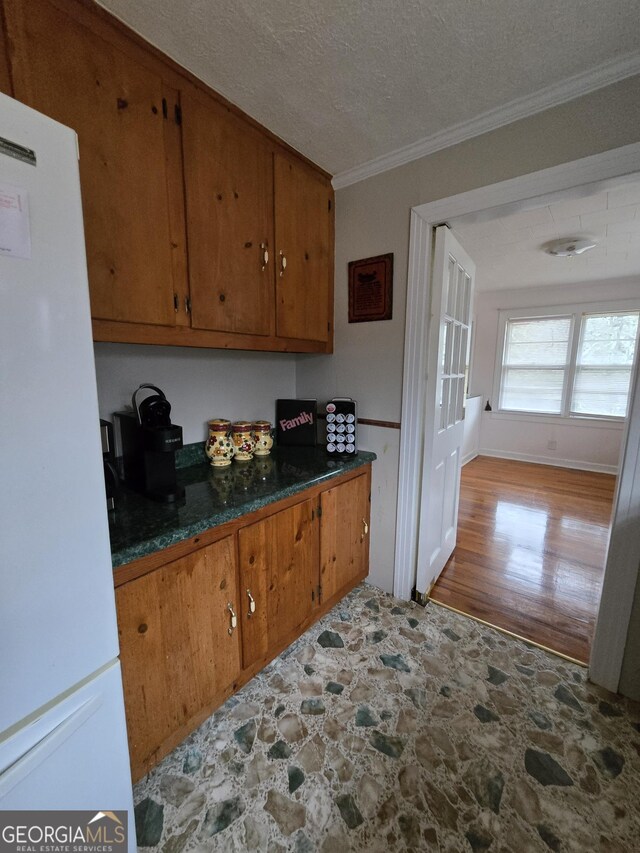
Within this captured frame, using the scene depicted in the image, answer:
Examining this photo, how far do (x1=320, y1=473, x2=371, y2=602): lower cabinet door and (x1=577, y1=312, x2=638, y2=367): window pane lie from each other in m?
4.16

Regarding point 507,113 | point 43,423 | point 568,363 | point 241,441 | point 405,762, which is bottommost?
point 405,762

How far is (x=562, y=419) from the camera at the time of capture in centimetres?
459

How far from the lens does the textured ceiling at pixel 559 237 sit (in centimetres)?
210

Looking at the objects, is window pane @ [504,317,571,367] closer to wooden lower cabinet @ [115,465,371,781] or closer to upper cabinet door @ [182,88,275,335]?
wooden lower cabinet @ [115,465,371,781]

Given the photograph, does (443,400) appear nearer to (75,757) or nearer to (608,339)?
(75,757)

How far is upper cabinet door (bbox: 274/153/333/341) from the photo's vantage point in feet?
5.15

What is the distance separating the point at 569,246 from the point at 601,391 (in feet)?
7.90

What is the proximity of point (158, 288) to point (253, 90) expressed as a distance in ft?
2.72

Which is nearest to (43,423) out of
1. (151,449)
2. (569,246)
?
(151,449)

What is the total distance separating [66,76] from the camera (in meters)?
0.91

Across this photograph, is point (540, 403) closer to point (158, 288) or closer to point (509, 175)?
point (509, 175)

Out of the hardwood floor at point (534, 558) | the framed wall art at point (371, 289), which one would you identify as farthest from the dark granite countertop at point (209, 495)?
the hardwood floor at point (534, 558)

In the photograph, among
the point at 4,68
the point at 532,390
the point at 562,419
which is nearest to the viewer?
the point at 4,68

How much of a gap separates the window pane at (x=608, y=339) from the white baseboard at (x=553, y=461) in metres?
1.29
